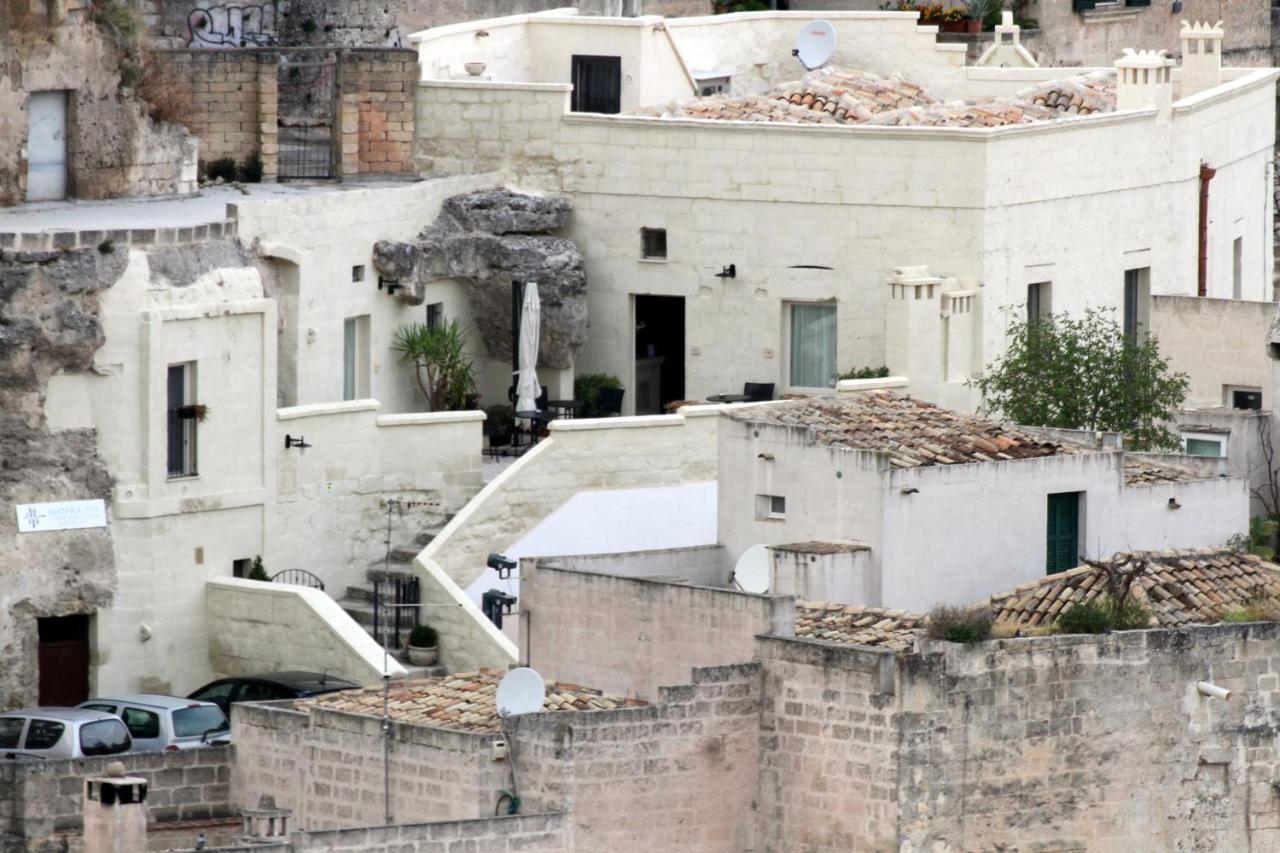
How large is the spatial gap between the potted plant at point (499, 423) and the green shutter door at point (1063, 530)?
487 inches

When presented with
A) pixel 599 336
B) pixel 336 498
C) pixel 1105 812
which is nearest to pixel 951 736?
pixel 1105 812

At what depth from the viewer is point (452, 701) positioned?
54562 millimetres

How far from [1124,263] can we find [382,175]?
10659 mm

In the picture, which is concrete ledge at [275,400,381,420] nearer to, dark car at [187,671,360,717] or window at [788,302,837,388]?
dark car at [187,671,360,717]

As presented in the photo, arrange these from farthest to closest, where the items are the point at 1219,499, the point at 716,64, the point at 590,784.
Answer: the point at 716,64, the point at 1219,499, the point at 590,784

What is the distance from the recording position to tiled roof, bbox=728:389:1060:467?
57.8 m

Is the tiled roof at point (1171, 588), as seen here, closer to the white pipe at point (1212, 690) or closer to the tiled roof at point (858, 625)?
the white pipe at point (1212, 690)

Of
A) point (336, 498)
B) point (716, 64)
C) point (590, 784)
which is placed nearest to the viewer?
point (590, 784)

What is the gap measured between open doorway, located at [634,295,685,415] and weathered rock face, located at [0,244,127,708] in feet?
A: 37.2

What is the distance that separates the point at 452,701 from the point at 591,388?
1600 cm

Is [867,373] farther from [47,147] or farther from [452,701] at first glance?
[452,701]

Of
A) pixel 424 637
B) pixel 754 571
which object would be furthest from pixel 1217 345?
pixel 754 571

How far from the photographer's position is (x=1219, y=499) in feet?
195

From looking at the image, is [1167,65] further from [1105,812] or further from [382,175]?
[1105,812]
